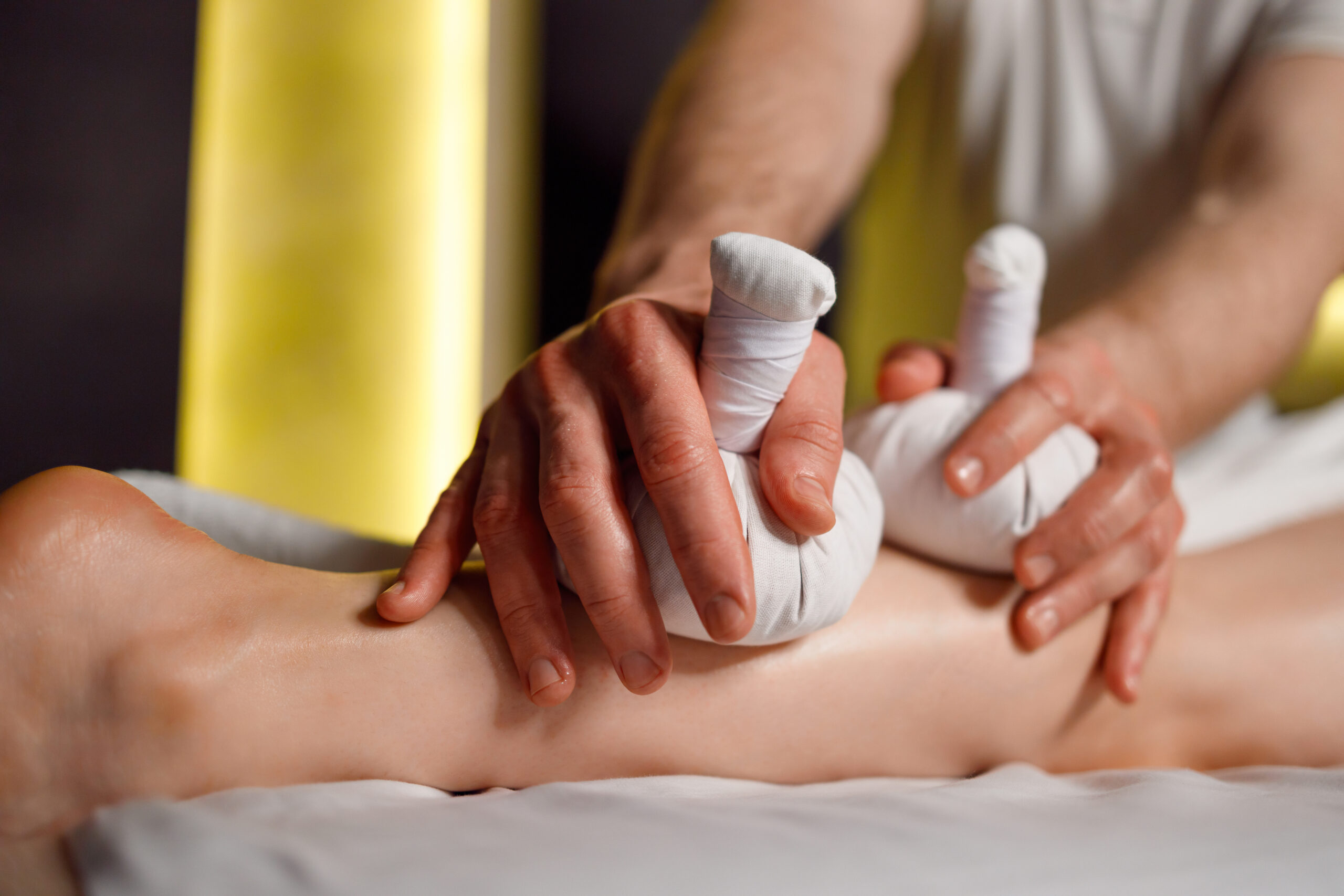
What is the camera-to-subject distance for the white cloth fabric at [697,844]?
0.38 metres

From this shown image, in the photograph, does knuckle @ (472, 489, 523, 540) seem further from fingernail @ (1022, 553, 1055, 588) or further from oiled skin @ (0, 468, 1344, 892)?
fingernail @ (1022, 553, 1055, 588)

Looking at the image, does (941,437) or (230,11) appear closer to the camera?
(941,437)

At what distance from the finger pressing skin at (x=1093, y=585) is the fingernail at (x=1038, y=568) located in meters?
0.02

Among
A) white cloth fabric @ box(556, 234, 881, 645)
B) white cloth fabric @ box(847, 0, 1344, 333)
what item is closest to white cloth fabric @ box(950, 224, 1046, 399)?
white cloth fabric @ box(556, 234, 881, 645)

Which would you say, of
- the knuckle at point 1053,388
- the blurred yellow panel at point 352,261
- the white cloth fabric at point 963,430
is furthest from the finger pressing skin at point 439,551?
the blurred yellow panel at point 352,261

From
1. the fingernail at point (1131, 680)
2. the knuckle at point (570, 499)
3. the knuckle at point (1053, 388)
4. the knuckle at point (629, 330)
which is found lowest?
the fingernail at point (1131, 680)

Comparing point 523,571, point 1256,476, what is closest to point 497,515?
point 523,571

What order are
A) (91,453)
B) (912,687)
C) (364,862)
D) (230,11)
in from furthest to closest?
(230,11)
(91,453)
(912,687)
(364,862)

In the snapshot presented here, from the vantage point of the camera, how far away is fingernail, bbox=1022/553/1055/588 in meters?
0.62

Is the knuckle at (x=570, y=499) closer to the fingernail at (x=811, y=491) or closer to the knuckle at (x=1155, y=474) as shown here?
the fingernail at (x=811, y=491)

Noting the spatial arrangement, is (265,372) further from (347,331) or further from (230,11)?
(230,11)

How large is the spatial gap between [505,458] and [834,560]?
0.22m

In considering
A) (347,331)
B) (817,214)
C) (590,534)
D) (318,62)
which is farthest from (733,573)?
(318,62)

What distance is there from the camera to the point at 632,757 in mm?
559
